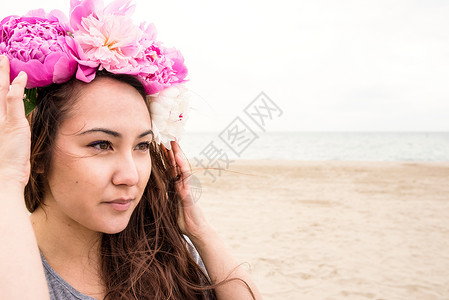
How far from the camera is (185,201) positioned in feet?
7.05

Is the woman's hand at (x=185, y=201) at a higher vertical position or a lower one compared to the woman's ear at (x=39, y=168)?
lower

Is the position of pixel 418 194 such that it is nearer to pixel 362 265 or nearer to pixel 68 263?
pixel 362 265

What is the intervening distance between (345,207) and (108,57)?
962cm

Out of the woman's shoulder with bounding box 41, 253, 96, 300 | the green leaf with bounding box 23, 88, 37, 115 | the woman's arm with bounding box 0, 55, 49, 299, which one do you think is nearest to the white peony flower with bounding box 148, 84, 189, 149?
the green leaf with bounding box 23, 88, 37, 115

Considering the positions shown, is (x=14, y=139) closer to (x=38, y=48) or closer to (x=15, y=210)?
(x=15, y=210)

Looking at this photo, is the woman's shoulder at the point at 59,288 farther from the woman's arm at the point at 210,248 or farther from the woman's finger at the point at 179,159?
the woman's finger at the point at 179,159

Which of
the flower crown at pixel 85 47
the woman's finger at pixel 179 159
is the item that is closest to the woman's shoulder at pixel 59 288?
the flower crown at pixel 85 47

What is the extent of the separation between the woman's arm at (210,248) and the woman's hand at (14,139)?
36.5 inches

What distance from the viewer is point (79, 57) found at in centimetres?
162

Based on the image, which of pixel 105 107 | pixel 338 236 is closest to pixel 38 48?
pixel 105 107

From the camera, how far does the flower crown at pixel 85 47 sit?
5.04 ft

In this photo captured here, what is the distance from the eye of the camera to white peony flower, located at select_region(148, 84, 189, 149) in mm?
1886

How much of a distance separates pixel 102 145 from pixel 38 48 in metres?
0.45

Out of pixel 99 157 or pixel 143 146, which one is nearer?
pixel 99 157
